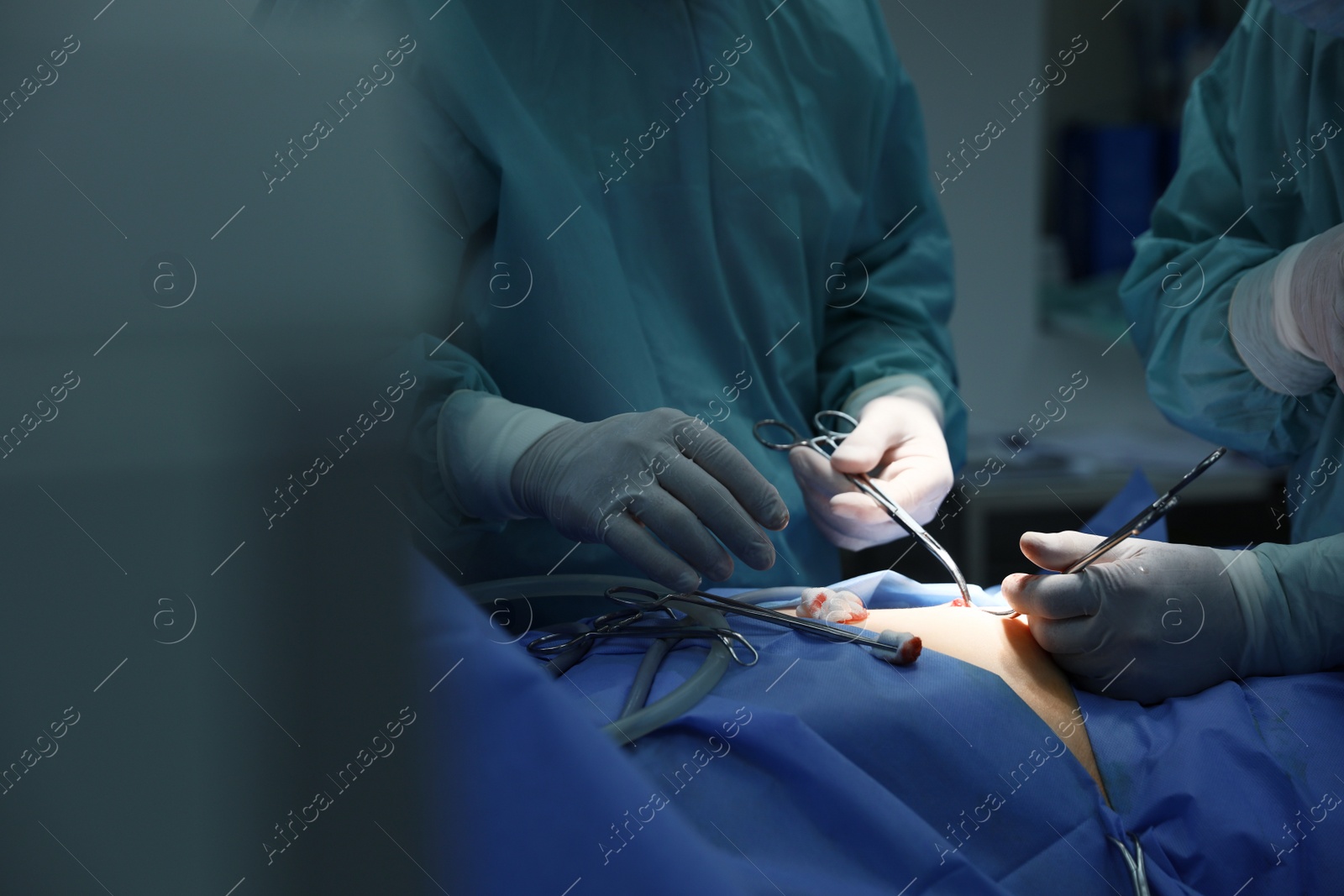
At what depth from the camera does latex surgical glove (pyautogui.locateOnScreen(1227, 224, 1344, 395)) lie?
109 centimetres

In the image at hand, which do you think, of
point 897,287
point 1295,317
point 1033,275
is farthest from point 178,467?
point 1033,275

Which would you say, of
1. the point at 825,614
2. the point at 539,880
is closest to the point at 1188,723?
the point at 825,614

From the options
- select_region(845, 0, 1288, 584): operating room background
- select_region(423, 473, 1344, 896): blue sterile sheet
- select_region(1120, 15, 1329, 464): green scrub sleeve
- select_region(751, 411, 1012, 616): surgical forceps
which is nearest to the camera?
select_region(423, 473, 1344, 896): blue sterile sheet

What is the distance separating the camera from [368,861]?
57 cm

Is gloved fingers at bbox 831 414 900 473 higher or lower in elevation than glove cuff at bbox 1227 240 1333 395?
higher

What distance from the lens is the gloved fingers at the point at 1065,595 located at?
1.03 m

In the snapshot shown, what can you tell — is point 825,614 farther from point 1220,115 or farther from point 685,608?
point 1220,115

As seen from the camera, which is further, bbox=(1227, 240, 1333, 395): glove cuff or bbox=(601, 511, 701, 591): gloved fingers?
bbox=(1227, 240, 1333, 395): glove cuff

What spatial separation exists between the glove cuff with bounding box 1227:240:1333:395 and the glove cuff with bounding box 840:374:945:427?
0.42m

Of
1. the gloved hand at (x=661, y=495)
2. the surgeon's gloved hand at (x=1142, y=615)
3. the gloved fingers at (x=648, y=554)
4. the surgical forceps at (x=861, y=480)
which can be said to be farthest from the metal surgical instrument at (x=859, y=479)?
the gloved fingers at (x=648, y=554)

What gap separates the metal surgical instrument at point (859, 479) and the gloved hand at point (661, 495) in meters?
0.21

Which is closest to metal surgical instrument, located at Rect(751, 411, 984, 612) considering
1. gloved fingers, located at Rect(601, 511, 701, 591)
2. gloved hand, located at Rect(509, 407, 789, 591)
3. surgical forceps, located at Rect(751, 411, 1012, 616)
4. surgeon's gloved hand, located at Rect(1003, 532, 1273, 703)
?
surgical forceps, located at Rect(751, 411, 1012, 616)

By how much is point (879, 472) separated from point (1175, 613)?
48 cm

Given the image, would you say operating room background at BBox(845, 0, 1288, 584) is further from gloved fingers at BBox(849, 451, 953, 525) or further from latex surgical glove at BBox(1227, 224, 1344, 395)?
latex surgical glove at BBox(1227, 224, 1344, 395)
